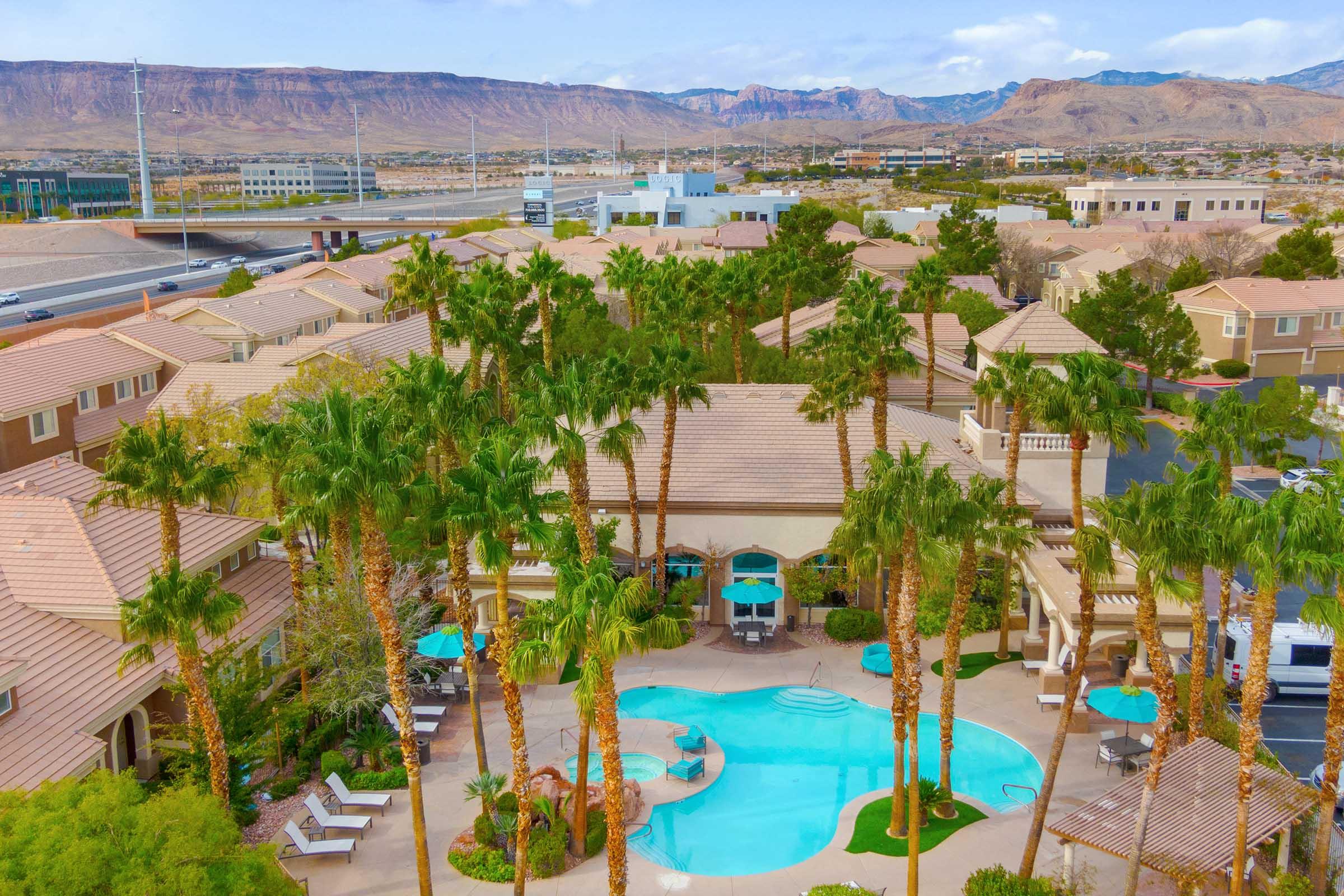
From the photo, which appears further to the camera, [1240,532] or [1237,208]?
[1237,208]

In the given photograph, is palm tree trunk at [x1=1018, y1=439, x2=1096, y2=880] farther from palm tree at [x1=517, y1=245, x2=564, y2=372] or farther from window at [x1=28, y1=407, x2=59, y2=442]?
window at [x1=28, y1=407, x2=59, y2=442]

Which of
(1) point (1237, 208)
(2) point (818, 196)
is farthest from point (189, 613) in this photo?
(2) point (818, 196)

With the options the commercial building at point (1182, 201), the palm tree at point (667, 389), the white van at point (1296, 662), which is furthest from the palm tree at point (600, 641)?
the commercial building at point (1182, 201)

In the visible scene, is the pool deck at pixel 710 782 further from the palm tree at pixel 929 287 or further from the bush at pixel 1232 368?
the bush at pixel 1232 368

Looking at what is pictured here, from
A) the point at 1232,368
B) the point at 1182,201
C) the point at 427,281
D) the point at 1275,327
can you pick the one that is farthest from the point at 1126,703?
the point at 1182,201

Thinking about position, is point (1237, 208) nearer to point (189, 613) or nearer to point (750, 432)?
point (750, 432)

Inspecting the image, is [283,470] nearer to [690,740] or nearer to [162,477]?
[162,477]
